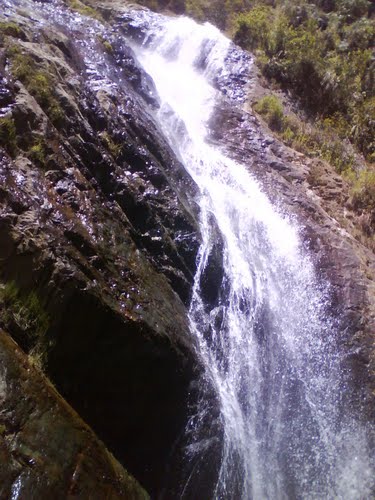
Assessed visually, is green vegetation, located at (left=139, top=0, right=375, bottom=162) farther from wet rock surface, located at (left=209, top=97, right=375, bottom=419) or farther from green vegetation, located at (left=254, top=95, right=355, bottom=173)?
wet rock surface, located at (left=209, top=97, right=375, bottom=419)

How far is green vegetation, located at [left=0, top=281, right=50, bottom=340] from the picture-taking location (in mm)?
3350

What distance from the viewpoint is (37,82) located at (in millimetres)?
5113

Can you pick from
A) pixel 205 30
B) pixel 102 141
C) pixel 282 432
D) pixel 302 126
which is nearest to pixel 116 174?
pixel 102 141

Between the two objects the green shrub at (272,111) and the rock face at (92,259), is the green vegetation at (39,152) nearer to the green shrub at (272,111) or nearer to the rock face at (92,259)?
the rock face at (92,259)

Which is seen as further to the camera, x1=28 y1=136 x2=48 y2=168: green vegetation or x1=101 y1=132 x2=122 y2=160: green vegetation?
x1=101 y1=132 x2=122 y2=160: green vegetation

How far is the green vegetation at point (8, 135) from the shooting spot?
13.5 ft

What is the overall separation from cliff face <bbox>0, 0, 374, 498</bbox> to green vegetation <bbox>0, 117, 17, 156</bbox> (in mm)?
20

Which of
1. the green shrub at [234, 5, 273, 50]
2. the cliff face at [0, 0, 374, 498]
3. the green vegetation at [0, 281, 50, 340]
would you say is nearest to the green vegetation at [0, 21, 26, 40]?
the cliff face at [0, 0, 374, 498]

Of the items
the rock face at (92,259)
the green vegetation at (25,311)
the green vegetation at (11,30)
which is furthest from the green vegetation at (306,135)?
the green vegetation at (25,311)

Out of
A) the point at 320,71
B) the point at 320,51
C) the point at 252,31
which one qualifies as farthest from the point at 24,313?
the point at 252,31

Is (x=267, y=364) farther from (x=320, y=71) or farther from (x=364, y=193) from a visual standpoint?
(x=320, y=71)

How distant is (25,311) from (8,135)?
1757mm

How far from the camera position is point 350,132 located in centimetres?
1150

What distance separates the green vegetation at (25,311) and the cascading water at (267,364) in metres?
2.29
